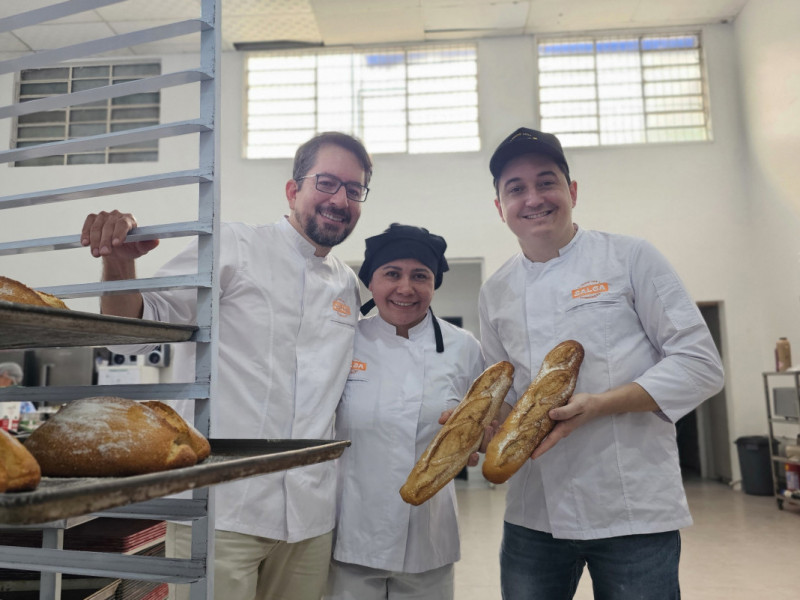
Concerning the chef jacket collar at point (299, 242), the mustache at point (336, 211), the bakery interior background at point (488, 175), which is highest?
the bakery interior background at point (488, 175)

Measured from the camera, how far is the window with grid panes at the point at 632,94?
692cm

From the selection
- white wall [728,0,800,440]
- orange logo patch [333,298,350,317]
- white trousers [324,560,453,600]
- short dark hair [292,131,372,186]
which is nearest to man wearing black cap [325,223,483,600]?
white trousers [324,560,453,600]

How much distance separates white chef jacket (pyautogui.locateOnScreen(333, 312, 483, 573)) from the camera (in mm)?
1665

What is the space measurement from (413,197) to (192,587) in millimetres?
6319

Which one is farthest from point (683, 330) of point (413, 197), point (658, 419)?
point (413, 197)

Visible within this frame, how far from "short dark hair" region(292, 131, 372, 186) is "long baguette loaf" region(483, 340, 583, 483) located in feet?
2.80

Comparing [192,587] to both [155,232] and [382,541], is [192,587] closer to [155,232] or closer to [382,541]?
[155,232]

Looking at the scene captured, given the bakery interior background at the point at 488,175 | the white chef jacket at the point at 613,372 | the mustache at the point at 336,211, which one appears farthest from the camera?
the bakery interior background at the point at 488,175

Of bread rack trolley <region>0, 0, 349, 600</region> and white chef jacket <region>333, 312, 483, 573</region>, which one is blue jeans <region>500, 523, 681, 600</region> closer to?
white chef jacket <region>333, 312, 483, 573</region>

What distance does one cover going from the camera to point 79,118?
24.0 feet

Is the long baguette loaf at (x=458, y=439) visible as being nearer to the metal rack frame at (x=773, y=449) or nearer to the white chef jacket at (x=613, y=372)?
the white chef jacket at (x=613, y=372)

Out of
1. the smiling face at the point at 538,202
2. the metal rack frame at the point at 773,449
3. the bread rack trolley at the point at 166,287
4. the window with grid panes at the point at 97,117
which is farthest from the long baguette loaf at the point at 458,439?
the window with grid panes at the point at 97,117

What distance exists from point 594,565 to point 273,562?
0.84 m

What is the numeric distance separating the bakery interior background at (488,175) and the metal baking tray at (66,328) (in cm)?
613
